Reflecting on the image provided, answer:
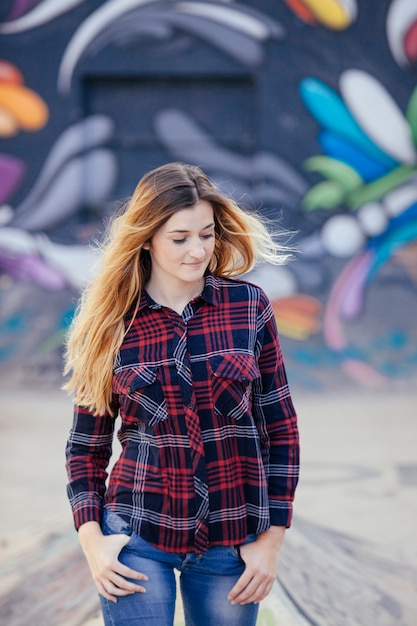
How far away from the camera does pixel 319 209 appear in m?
8.70

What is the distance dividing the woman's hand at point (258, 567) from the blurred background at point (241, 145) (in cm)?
636

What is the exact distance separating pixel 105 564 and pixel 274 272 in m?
6.96

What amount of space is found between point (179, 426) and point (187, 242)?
43 centimetres

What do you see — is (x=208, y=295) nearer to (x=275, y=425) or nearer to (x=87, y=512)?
(x=275, y=425)

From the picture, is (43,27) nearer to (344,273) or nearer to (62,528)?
(344,273)

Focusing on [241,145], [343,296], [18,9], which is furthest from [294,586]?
[18,9]

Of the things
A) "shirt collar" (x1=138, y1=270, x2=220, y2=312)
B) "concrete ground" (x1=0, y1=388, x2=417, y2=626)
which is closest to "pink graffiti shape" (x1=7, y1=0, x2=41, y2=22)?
"concrete ground" (x1=0, y1=388, x2=417, y2=626)

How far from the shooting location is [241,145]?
8758mm

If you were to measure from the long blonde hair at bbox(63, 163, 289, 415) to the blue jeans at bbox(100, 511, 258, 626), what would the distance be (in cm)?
34

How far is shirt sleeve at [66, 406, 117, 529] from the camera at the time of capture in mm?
2008

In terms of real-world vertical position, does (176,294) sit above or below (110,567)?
above

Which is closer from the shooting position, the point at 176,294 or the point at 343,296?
the point at 176,294

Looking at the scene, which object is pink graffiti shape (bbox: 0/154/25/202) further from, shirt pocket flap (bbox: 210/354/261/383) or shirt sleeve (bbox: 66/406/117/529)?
shirt pocket flap (bbox: 210/354/261/383)

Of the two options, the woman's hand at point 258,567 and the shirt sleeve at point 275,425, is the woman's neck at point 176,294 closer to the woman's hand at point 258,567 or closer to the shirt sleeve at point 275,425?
the shirt sleeve at point 275,425
